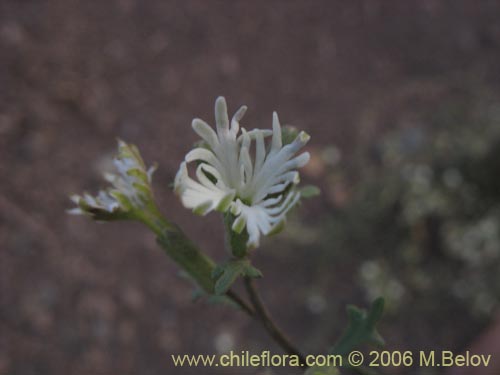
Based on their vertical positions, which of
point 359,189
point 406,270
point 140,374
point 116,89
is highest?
point 116,89

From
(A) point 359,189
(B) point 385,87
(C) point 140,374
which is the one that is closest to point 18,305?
(C) point 140,374

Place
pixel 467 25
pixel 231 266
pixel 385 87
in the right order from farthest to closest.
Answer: pixel 467 25, pixel 385 87, pixel 231 266

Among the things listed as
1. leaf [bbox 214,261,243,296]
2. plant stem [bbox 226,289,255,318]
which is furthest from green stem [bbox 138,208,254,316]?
leaf [bbox 214,261,243,296]

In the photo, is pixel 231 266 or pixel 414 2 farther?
pixel 414 2

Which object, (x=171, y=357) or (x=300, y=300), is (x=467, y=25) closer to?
(x=300, y=300)

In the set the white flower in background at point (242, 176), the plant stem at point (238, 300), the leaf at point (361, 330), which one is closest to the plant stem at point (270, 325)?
the plant stem at point (238, 300)

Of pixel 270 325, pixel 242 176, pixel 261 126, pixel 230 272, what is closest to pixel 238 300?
pixel 270 325
